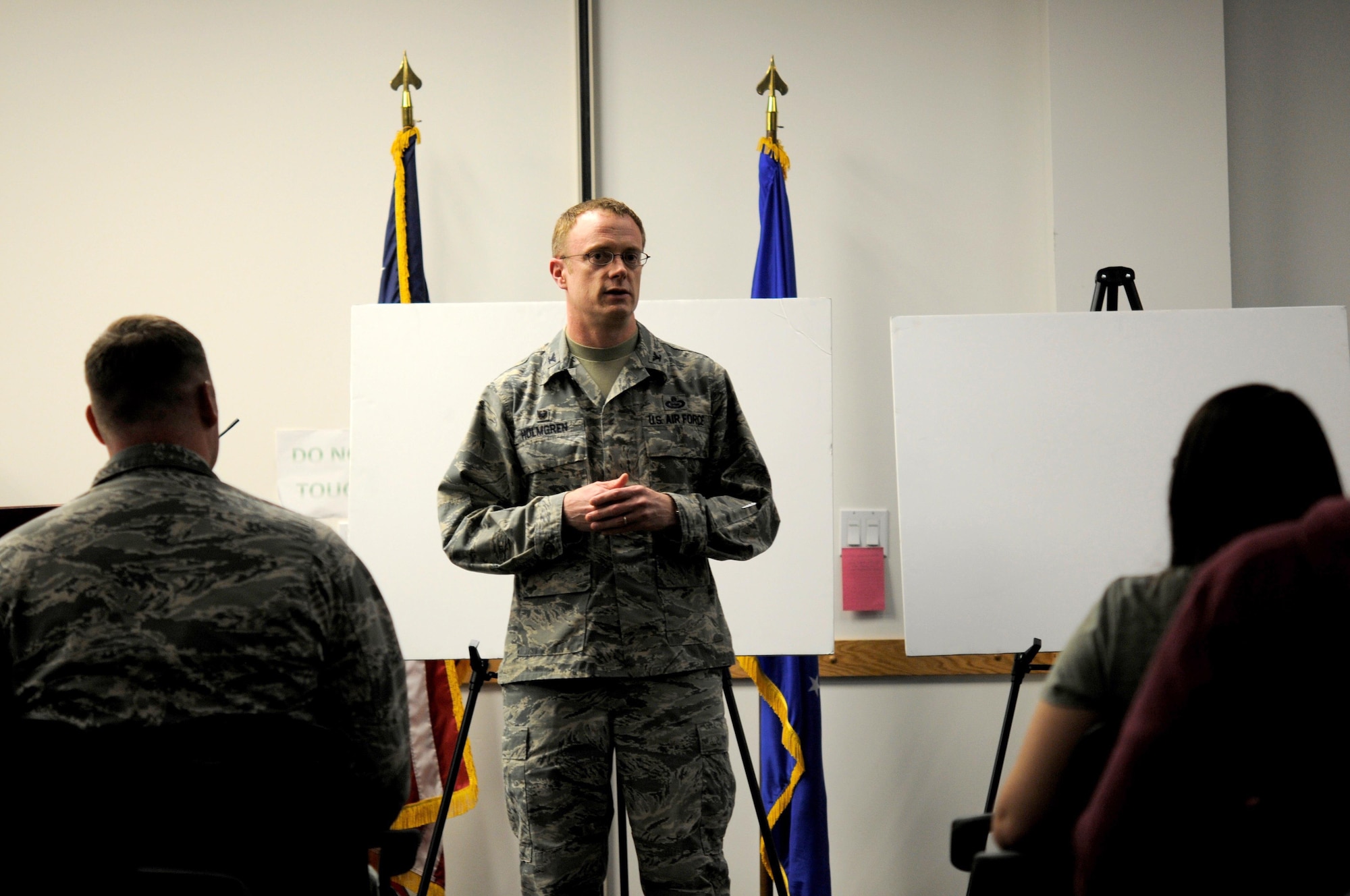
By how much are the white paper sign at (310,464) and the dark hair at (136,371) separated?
184cm

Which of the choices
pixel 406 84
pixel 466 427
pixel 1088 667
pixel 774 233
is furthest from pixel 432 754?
pixel 1088 667

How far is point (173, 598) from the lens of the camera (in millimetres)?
1140

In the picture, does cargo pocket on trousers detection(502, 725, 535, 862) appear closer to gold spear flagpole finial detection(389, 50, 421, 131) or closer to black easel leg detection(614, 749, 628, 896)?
black easel leg detection(614, 749, 628, 896)

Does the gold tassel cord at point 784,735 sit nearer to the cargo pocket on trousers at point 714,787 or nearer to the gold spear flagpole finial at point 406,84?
the cargo pocket on trousers at point 714,787

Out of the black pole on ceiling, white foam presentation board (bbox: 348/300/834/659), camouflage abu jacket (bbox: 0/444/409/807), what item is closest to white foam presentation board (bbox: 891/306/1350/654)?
white foam presentation board (bbox: 348/300/834/659)

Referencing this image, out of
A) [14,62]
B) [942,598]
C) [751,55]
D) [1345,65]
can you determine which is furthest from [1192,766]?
A: [14,62]

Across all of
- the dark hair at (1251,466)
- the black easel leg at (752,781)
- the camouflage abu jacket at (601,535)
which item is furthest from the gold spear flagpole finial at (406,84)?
the dark hair at (1251,466)

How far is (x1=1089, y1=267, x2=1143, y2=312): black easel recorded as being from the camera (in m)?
2.59

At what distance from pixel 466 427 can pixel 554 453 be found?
71 cm

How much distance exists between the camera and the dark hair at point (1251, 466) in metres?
0.97

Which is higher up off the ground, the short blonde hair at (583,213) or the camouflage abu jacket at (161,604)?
the short blonde hair at (583,213)

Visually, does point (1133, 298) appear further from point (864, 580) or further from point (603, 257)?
point (603, 257)

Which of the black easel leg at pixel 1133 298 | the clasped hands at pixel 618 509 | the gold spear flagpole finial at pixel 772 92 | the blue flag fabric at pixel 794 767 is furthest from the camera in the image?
the gold spear flagpole finial at pixel 772 92

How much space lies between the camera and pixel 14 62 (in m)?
3.20
